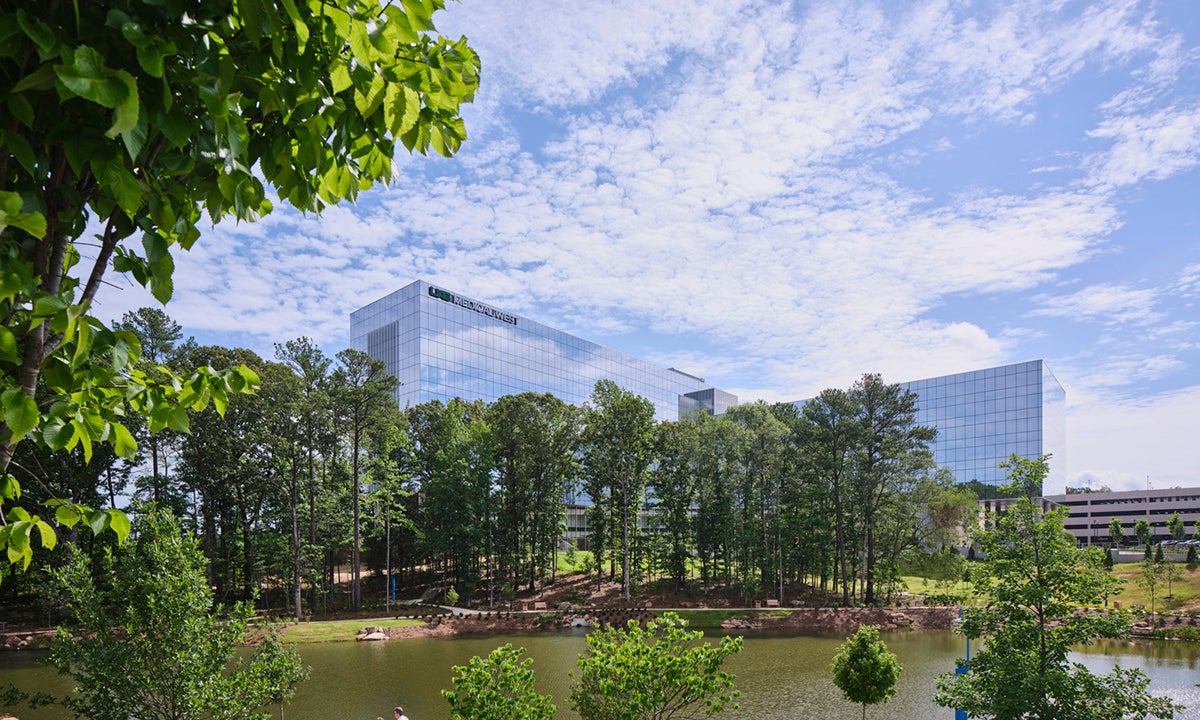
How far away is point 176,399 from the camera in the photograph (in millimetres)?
2586

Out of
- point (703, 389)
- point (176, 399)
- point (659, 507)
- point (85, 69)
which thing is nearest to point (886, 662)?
point (176, 399)

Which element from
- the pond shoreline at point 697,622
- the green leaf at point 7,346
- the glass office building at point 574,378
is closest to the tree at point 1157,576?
the pond shoreline at point 697,622

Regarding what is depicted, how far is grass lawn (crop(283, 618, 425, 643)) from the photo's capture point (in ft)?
95.6

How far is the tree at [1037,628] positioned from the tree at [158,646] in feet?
37.8

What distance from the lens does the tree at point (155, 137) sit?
71.1 inches

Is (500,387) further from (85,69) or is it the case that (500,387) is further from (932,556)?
(85,69)

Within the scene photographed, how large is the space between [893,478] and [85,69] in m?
46.6

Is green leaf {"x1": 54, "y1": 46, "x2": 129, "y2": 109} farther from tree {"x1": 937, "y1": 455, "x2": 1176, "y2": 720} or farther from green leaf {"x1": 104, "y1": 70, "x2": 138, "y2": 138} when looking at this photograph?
tree {"x1": 937, "y1": 455, "x2": 1176, "y2": 720}

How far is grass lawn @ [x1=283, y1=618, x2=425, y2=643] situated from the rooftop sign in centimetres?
3205

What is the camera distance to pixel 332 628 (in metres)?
30.9

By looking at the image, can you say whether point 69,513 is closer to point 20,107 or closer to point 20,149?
point 20,149

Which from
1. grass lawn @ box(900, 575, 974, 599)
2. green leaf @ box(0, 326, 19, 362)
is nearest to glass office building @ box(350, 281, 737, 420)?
grass lawn @ box(900, 575, 974, 599)

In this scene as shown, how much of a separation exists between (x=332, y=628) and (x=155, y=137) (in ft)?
111

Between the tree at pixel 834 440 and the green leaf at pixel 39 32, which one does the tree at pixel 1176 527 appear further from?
the green leaf at pixel 39 32
